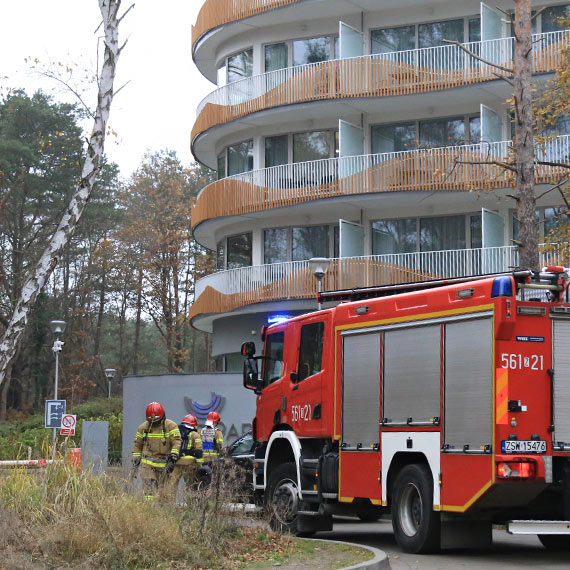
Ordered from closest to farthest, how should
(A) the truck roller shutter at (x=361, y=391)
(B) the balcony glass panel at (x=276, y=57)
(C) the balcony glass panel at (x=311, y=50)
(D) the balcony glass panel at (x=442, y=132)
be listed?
(A) the truck roller shutter at (x=361, y=391), (D) the balcony glass panel at (x=442, y=132), (C) the balcony glass panel at (x=311, y=50), (B) the balcony glass panel at (x=276, y=57)

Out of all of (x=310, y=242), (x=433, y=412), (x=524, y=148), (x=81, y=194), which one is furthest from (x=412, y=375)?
(x=310, y=242)

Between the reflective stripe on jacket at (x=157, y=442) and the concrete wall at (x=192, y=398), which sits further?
the concrete wall at (x=192, y=398)

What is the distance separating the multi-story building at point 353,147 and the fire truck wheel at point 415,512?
1819 cm

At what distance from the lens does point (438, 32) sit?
111 feet

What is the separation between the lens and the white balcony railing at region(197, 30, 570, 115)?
31.7 metres

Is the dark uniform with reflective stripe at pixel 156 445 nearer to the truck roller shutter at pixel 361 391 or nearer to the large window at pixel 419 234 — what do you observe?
the truck roller shutter at pixel 361 391

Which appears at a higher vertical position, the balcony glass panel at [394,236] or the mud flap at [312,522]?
the balcony glass panel at [394,236]

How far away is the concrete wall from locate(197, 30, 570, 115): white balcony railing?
918 cm

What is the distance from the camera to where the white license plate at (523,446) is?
1177 centimetres

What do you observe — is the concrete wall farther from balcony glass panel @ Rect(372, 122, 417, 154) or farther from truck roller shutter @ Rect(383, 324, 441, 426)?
truck roller shutter @ Rect(383, 324, 441, 426)

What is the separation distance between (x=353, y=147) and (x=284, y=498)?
779 inches

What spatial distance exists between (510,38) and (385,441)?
2036 cm

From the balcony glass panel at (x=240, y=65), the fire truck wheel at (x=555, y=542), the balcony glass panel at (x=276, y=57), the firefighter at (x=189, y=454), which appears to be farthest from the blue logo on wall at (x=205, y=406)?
the fire truck wheel at (x=555, y=542)

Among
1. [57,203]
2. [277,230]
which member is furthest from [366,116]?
[57,203]
